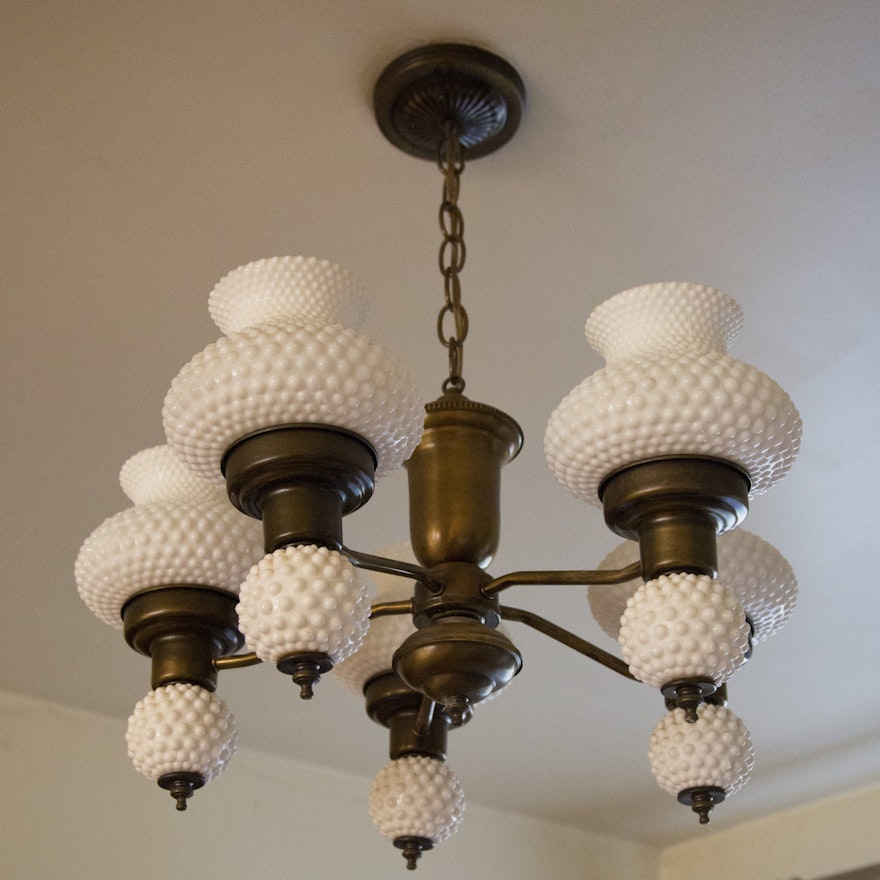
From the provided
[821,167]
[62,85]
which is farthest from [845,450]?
[62,85]

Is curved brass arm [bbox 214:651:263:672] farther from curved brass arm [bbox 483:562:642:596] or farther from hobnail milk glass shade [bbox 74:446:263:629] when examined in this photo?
curved brass arm [bbox 483:562:642:596]

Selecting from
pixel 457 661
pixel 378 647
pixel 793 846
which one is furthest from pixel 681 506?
pixel 793 846

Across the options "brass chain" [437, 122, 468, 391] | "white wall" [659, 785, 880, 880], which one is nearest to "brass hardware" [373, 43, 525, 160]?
"brass chain" [437, 122, 468, 391]

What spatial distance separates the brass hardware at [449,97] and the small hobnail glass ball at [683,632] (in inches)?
27.0

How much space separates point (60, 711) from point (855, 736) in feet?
6.57

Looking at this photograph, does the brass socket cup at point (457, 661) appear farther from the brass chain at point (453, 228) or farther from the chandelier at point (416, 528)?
the brass chain at point (453, 228)

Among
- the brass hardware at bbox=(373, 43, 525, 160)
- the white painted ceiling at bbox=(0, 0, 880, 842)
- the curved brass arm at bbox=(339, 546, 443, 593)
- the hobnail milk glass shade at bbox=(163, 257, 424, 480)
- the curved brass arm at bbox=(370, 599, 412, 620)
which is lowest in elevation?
the curved brass arm at bbox=(339, 546, 443, 593)

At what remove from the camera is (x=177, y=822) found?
120 inches

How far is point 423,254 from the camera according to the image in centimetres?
168

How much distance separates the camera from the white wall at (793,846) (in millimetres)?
3529

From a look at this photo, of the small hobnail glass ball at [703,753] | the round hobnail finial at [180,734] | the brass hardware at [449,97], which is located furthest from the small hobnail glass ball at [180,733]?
the brass hardware at [449,97]

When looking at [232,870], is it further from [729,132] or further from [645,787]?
[729,132]

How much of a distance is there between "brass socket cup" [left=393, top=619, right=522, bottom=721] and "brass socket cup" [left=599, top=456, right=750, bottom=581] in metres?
0.14

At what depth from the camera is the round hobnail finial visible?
108 cm
